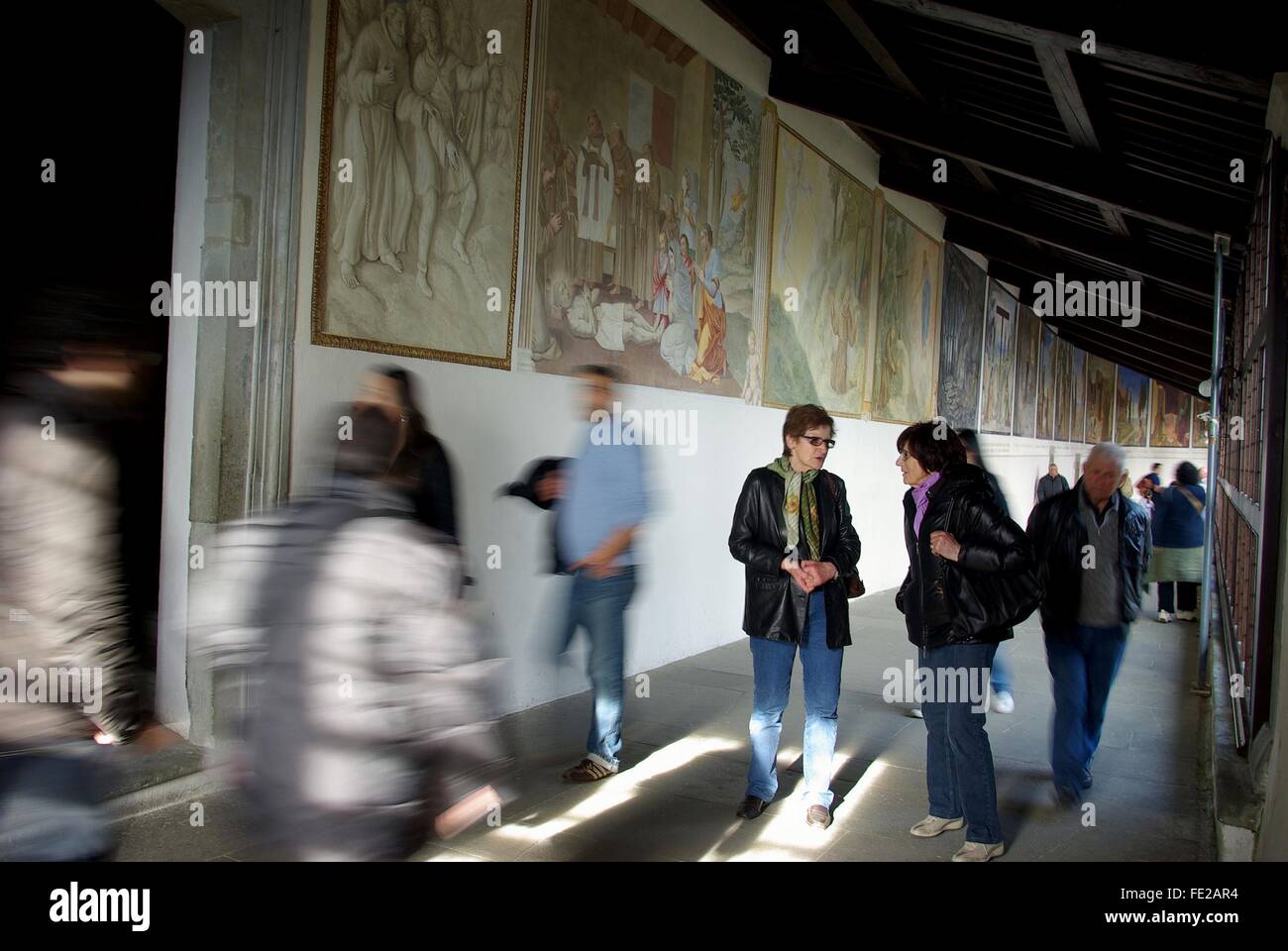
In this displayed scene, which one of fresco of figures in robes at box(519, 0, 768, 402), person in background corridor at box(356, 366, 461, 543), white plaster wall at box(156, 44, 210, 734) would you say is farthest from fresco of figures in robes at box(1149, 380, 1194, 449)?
white plaster wall at box(156, 44, 210, 734)

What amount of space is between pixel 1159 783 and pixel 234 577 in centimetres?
498

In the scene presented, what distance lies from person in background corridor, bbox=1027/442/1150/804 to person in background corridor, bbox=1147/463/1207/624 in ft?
21.3

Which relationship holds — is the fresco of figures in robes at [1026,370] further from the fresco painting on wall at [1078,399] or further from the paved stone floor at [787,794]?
the paved stone floor at [787,794]

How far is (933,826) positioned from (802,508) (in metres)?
1.51

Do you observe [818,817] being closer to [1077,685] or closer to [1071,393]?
[1077,685]

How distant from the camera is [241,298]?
4820mm

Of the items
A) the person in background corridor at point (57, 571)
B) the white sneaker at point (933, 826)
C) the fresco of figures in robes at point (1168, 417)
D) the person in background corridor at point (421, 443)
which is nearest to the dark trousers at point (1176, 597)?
the white sneaker at point (933, 826)

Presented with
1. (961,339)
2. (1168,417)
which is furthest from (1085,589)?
(1168,417)

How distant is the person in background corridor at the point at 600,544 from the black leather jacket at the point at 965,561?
1.42 m

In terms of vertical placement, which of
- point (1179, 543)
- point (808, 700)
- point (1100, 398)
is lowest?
point (808, 700)

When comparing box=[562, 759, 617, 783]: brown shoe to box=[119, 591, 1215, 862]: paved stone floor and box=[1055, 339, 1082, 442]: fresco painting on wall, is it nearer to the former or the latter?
box=[119, 591, 1215, 862]: paved stone floor

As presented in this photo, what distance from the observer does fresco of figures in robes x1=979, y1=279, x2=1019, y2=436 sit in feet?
69.5

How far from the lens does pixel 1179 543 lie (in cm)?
1130
